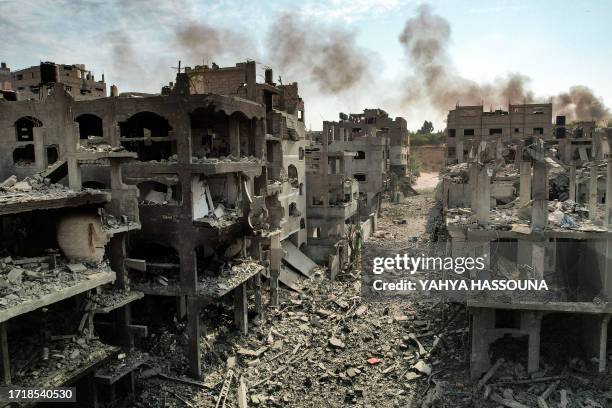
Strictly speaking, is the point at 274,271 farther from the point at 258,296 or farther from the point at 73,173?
the point at 73,173

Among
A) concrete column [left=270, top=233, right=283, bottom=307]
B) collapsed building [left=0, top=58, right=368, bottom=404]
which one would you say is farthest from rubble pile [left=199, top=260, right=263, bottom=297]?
concrete column [left=270, top=233, right=283, bottom=307]

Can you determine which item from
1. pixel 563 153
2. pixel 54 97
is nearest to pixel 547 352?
pixel 54 97

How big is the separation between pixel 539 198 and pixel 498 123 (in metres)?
36.0

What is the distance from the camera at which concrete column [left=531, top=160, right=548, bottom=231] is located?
15.4 m

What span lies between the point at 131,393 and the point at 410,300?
13907 mm

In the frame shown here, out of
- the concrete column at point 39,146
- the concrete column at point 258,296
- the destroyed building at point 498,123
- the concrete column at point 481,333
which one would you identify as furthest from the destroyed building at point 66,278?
the destroyed building at point 498,123

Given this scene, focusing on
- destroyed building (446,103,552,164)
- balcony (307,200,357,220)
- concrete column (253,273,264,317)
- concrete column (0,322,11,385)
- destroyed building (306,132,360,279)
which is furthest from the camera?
destroyed building (446,103,552,164)

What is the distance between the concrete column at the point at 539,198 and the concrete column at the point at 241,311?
11.6 meters

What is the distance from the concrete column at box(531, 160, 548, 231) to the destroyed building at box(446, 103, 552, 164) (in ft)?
104

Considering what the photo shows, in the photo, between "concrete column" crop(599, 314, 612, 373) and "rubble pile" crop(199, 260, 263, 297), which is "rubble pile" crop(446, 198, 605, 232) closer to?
"concrete column" crop(599, 314, 612, 373)

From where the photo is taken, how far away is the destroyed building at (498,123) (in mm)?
47781

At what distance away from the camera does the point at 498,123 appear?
48.5 m

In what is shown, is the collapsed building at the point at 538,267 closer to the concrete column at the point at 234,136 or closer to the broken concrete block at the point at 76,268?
the concrete column at the point at 234,136

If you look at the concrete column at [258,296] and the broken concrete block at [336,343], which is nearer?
the broken concrete block at [336,343]
